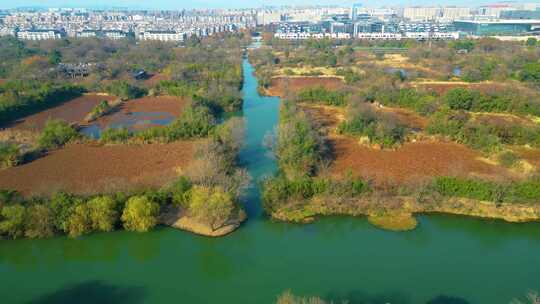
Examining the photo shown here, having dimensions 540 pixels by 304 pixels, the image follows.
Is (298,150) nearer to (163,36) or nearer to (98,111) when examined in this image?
(98,111)

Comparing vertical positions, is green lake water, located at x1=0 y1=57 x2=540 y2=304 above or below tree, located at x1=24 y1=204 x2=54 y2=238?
below

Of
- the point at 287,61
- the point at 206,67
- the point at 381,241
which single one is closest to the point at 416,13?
the point at 287,61

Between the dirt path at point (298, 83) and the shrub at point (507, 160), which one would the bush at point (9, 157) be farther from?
the shrub at point (507, 160)

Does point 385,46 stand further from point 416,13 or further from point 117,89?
point 416,13

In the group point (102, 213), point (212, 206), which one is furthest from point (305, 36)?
point (102, 213)

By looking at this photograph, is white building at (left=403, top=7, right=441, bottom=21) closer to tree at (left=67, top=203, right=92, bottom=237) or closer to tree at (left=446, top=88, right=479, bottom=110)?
tree at (left=446, top=88, right=479, bottom=110)

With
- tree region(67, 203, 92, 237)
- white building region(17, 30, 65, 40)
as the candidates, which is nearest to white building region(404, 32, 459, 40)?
white building region(17, 30, 65, 40)
